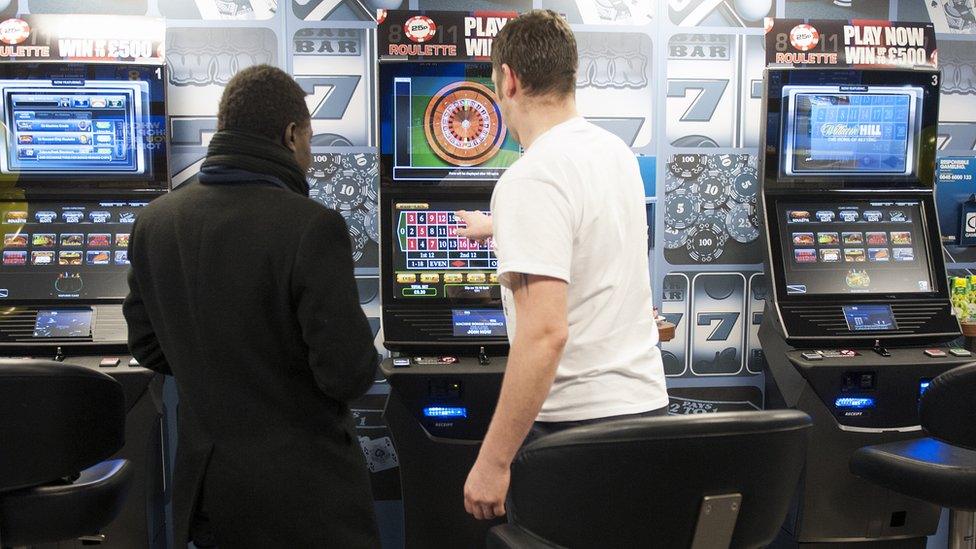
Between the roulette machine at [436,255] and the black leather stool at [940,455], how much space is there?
4.22 ft

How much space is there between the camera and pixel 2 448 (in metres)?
2.07

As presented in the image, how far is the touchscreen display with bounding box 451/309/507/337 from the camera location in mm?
3051

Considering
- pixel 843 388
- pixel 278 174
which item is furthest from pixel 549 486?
pixel 843 388

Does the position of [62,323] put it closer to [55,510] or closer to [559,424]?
[55,510]

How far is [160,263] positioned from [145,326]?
0.27 m

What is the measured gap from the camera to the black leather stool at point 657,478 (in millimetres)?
1485

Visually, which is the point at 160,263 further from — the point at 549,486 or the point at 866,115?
the point at 866,115

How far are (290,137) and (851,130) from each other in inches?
92.6

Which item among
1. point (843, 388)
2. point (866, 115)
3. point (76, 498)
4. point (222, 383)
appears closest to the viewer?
point (222, 383)

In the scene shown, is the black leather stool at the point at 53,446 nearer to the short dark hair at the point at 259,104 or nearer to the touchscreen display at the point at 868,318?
the short dark hair at the point at 259,104

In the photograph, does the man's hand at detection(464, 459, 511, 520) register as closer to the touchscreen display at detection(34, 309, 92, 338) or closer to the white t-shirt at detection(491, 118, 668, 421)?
the white t-shirt at detection(491, 118, 668, 421)

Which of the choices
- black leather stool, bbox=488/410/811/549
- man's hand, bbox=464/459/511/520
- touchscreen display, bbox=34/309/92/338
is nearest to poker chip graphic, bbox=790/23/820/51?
black leather stool, bbox=488/410/811/549

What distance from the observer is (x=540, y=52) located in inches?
73.9

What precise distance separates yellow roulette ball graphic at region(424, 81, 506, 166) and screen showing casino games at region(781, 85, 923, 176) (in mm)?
1143
